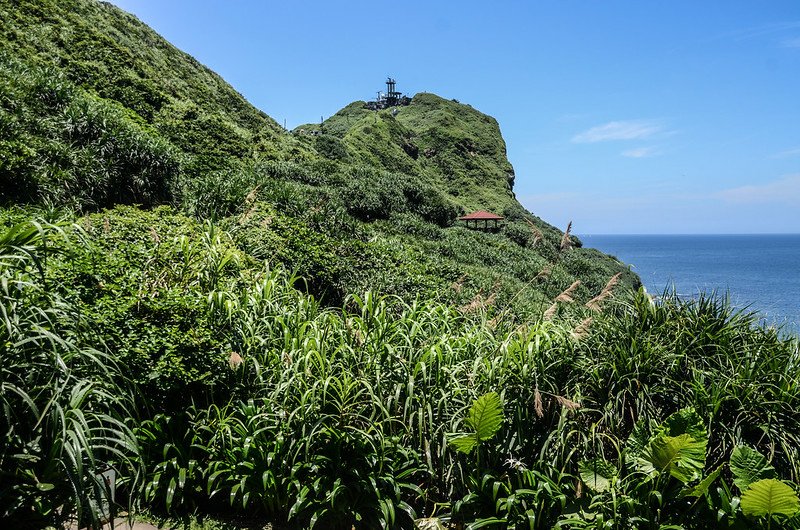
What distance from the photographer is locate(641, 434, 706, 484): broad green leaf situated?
3.31m

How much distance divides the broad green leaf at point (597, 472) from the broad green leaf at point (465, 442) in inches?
30.3

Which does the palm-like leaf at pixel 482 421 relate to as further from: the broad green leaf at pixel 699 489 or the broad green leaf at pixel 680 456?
the broad green leaf at pixel 699 489

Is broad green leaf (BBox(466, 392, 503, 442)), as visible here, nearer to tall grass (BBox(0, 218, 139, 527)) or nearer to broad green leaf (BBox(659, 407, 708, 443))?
broad green leaf (BBox(659, 407, 708, 443))

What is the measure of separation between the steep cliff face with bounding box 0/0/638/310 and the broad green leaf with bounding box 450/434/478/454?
1978 mm

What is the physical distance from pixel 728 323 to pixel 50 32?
20904 mm

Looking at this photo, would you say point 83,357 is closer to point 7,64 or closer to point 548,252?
point 7,64

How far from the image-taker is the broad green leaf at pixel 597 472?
141 inches

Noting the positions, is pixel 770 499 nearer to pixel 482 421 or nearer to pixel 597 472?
pixel 597 472

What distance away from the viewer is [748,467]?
3.38 metres

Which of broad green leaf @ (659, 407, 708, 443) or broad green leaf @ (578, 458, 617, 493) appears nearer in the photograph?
broad green leaf @ (659, 407, 708, 443)

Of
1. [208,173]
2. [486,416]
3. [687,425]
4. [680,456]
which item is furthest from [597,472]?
[208,173]

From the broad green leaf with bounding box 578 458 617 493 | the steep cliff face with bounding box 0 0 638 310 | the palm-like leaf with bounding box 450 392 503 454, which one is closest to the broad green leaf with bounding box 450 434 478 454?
the palm-like leaf with bounding box 450 392 503 454

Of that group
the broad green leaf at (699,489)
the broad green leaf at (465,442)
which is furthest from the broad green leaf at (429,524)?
the broad green leaf at (699,489)

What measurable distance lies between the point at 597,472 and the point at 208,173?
13.5 m
